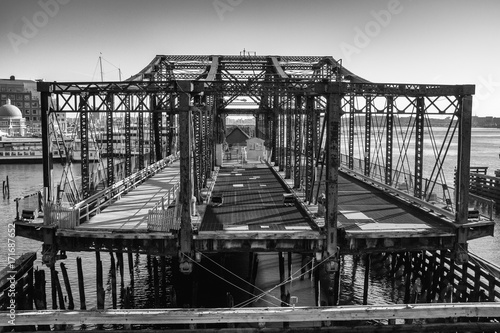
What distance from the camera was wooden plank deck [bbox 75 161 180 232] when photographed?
73.1ft

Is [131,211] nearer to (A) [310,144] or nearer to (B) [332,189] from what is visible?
(B) [332,189]

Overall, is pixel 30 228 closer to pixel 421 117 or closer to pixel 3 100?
pixel 421 117

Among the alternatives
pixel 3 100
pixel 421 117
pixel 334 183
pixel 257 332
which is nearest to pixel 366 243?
pixel 334 183

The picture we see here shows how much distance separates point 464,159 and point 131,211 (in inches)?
605

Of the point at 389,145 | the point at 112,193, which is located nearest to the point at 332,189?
the point at 389,145

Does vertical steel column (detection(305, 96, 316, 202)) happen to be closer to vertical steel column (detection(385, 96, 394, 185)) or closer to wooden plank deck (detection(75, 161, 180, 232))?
vertical steel column (detection(385, 96, 394, 185))

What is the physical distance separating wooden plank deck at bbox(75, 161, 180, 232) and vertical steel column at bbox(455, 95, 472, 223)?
1278 centimetres

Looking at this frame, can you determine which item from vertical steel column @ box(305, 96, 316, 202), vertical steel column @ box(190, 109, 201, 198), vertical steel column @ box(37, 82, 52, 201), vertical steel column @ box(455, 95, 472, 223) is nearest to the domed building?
vertical steel column @ box(190, 109, 201, 198)

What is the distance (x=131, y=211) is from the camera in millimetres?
26328

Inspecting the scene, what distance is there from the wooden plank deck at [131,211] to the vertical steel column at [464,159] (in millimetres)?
12778

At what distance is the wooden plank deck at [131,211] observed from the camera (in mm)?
22267

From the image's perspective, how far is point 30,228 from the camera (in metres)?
21.5

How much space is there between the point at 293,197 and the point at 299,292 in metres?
4.99

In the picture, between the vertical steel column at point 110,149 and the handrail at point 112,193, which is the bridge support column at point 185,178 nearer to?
the handrail at point 112,193
